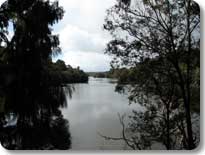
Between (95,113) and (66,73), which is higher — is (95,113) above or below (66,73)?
below

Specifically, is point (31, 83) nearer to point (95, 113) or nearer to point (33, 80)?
point (33, 80)

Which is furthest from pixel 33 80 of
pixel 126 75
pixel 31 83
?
pixel 126 75

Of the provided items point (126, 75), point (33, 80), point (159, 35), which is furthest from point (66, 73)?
point (159, 35)

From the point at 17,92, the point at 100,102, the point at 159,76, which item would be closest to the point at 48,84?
the point at 17,92

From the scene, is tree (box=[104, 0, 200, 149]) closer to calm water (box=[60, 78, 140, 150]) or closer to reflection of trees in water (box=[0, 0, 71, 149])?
calm water (box=[60, 78, 140, 150])

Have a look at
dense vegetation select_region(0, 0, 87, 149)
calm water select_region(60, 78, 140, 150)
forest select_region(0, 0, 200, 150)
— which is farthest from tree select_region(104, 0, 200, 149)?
dense vegetation select_region(0, 0, 87, 149)

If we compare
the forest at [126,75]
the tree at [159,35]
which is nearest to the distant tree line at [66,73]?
the forest at [126,75]

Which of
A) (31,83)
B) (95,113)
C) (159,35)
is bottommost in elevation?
(95,113)
